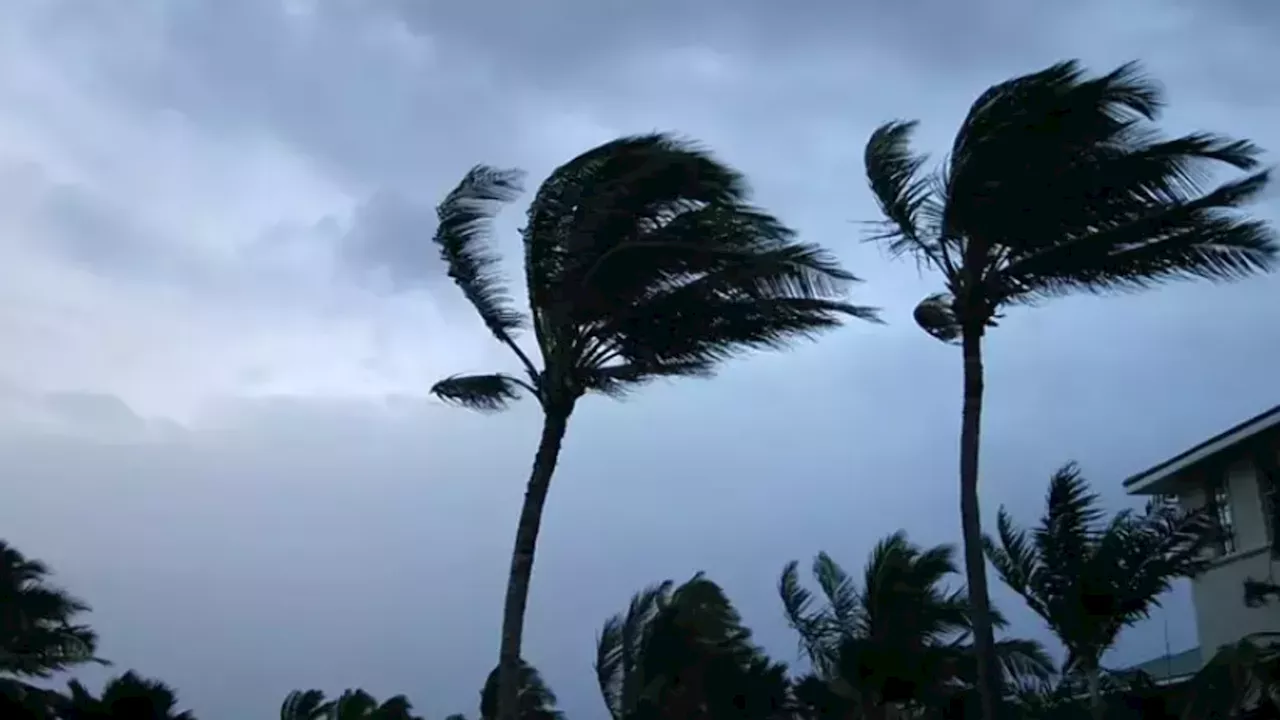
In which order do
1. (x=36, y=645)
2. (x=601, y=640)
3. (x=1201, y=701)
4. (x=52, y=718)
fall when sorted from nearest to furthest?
(x=1201, y=701) → (x=52, y=718) → (x=36, y=645) → (x=601, y=640)

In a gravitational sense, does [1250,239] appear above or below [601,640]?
above

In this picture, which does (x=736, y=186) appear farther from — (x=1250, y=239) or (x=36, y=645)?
(x=36, y=645)

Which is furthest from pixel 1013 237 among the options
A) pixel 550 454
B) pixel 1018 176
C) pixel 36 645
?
pixel 36 645

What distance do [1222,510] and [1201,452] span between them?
119cm

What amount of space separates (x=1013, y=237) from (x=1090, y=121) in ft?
5.17

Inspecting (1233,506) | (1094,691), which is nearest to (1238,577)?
(1233,506)

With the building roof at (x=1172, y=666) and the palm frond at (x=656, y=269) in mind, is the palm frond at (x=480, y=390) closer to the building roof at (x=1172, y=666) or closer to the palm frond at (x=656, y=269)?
the palm frond at (x=656, y=269)

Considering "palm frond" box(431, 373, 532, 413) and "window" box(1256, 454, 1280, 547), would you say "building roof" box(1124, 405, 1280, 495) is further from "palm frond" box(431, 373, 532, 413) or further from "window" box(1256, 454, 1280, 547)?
"palm frond" box(431, 373, 532, 413)

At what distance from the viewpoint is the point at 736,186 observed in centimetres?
1748

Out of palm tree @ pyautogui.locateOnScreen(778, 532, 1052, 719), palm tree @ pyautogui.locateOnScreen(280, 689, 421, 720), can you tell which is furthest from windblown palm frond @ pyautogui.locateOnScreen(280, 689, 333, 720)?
palm tree @ pyautogui.locateOnScreen(778, 532, 1052, 719)

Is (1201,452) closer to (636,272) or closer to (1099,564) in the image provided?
(1099,564)

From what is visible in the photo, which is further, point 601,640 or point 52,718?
point 601,640

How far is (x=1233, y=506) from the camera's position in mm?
25766

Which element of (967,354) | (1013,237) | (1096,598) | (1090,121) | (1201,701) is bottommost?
(1201,701)
